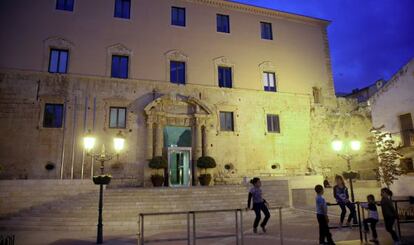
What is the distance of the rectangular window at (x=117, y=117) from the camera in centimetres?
1994

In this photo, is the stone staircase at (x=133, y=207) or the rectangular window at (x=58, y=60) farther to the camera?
the rectangular window at (x=58, y=60)

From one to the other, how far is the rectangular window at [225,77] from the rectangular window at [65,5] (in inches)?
426

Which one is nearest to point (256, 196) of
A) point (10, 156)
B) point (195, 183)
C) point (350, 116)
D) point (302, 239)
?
point (302, 239)

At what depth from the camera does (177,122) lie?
21.3 meters

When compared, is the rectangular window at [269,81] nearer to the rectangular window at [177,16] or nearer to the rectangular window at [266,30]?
the rectangular window at [266,30]

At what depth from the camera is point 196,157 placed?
20828 mm

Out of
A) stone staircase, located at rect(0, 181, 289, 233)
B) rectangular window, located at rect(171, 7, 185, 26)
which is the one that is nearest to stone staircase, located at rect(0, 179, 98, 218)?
stone staircase, located at rect(0, 181, 289, 233)

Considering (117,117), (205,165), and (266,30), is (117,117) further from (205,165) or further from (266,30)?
(266,30)

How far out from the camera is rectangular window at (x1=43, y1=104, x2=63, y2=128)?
744 inches

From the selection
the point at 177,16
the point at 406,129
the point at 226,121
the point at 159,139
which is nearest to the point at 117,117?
the point at 159,139

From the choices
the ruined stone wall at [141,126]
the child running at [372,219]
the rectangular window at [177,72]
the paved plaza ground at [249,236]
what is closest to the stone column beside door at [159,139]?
the ruined stone wall at [141,126]

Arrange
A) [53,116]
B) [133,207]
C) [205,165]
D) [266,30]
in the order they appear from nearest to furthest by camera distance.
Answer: [133,207], [53,116], [205,165], [266,30]

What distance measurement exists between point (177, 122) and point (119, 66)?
5.38 meters

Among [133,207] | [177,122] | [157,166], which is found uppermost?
[177,122]
